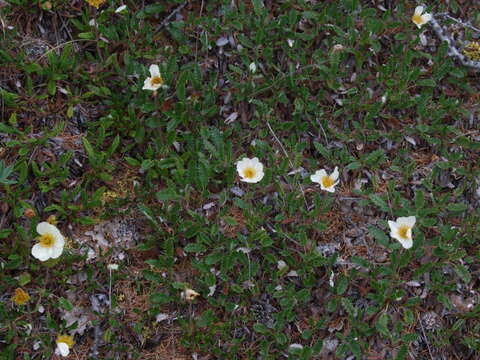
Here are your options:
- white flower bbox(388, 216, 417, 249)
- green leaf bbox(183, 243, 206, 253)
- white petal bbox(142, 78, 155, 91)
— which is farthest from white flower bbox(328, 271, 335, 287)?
white petal bbox(142, 78, 155, 91)

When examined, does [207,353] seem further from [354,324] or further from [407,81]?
[407,81]

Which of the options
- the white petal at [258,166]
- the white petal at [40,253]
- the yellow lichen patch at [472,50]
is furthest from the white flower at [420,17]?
the white petal at [40,253]

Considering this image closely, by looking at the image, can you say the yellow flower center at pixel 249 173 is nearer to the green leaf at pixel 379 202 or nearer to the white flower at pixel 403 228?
the green leaf at pixel 379 202

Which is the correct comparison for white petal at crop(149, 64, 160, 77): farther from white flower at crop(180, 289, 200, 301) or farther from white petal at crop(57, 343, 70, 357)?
white petal at crop(57, 343, 70, 357)

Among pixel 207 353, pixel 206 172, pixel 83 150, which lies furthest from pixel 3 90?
pixel 207 353

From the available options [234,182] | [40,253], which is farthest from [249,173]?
[40,253]
